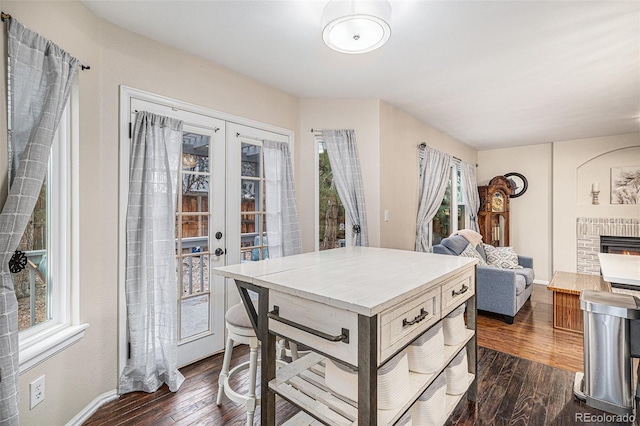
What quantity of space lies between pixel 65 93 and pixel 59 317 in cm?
126

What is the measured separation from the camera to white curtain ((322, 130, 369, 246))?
333 centimetres

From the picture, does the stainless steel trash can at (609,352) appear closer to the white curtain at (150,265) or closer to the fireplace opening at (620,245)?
the white curtain at (150,265)

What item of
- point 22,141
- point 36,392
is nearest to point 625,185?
point 22,141

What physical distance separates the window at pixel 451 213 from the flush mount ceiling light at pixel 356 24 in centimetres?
358

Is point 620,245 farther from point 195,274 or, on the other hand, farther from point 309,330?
point 195,274

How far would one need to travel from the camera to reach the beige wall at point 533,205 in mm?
5508

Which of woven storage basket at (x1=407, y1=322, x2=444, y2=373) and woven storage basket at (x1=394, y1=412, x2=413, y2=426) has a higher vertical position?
woven storage basket at (x1=407, y1=322, x2=444, y2=373)

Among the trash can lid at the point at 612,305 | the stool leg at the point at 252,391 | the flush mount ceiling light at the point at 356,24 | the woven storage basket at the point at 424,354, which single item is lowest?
the stool leg at the point at 252,391

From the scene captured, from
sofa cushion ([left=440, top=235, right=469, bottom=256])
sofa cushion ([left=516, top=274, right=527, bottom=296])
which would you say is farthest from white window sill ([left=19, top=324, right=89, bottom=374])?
sofa cushion ([left=516, top=274, right=527, bottom=296])

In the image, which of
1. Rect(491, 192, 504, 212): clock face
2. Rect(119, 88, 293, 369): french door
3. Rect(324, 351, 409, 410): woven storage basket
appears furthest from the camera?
Rect(491, 192, 504, 212): clock face

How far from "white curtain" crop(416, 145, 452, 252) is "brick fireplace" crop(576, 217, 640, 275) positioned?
2.57 metres

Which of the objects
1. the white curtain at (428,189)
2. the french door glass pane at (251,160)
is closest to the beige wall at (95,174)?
the french door glass pane at (251,160)

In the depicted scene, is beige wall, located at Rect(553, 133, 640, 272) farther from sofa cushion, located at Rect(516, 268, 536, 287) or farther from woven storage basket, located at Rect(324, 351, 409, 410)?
woven storage basket, located at Rect(324, 351, 409, 410)

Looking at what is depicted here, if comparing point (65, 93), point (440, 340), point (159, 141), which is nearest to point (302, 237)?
point (159, 141)
